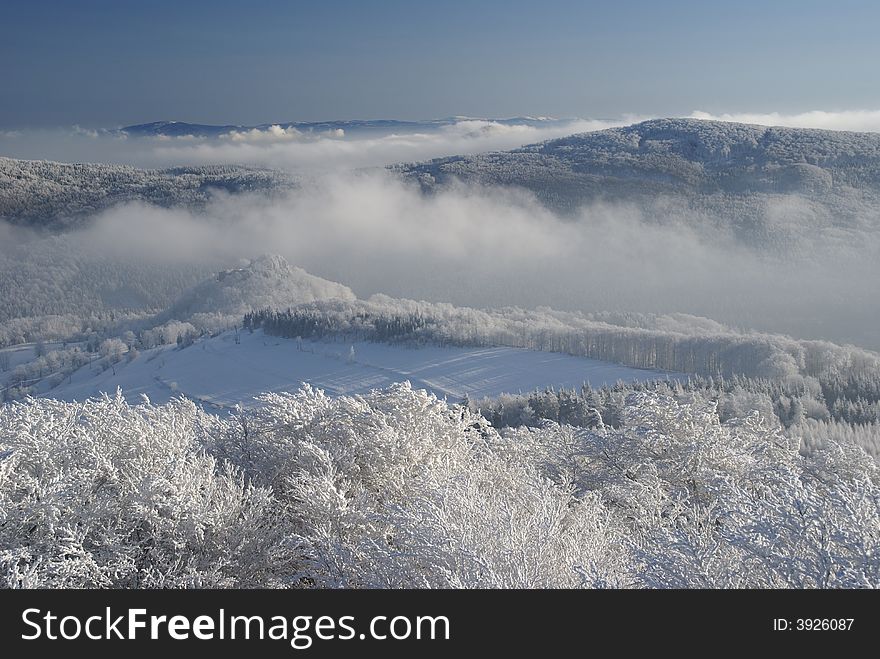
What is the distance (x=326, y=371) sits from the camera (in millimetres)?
160125

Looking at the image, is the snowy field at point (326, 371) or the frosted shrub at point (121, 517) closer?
the frosted shrub at point (121, 517)

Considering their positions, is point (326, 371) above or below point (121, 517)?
below

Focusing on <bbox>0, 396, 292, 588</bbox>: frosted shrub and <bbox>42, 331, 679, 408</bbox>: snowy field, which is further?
<bbox>42, 331, 679, 408</bbox>: snowy field

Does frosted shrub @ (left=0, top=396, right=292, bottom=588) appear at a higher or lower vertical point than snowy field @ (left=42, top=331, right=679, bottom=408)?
higher

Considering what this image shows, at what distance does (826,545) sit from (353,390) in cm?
13557

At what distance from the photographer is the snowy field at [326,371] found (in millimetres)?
143375

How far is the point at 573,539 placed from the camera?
16.6 metres

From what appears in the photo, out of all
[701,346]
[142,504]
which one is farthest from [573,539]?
[701,346]

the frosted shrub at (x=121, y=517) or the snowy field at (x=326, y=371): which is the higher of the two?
the frosted shrub at (x=121, y=517)

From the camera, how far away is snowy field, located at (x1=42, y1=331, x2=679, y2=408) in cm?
14338

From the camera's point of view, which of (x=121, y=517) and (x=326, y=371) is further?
(x=326, y=371)
